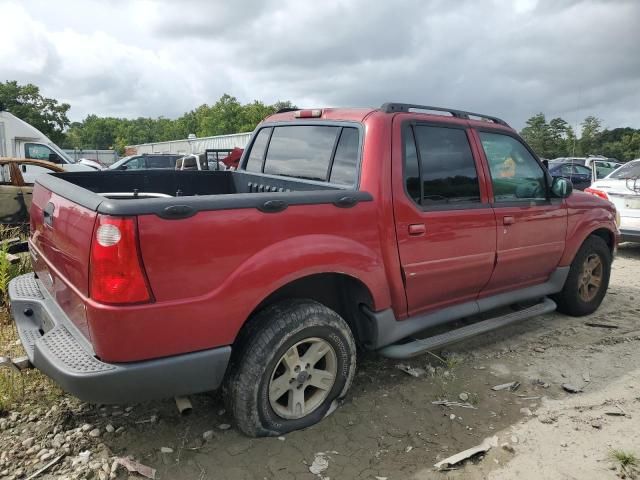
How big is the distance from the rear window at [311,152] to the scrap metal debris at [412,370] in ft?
4.94

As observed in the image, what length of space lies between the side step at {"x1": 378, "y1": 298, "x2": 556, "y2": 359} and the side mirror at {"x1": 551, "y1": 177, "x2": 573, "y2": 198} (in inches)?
39.1

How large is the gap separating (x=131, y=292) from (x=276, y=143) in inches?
87.3

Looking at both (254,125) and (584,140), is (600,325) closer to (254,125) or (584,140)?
(584,140)

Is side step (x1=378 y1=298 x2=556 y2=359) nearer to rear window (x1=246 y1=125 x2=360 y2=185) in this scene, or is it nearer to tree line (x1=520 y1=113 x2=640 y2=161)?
rear window (x1=246 y1=125 x2=360 y2=185)

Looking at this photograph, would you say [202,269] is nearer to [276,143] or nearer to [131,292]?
[131,292]

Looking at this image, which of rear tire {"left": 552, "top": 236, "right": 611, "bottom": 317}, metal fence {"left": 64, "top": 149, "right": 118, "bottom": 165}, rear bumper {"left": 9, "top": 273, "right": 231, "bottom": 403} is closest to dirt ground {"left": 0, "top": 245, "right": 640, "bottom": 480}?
rear bumper {"left": 9, "top": 273, "right": 231, "bottom": 403}

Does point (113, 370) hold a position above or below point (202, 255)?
below

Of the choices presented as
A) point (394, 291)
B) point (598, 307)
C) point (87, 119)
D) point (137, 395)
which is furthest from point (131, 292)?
point (87, 119)

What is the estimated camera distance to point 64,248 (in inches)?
98.4

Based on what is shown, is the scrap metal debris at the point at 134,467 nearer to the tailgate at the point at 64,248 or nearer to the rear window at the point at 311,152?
the tailgate at the point at 64,248

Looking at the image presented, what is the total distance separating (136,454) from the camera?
2.57 m

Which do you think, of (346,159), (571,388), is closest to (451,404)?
(571,388)

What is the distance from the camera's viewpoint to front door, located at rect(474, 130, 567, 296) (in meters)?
3.76

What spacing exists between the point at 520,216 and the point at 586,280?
1.52 metres
